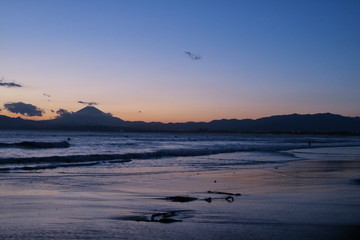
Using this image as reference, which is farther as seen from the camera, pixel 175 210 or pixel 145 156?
pixel 145 156

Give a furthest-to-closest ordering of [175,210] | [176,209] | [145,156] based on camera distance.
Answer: [145,156] < [176,209] < [175,210]

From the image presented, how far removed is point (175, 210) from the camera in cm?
945

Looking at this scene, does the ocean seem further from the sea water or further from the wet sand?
the sea water

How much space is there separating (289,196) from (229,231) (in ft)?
17.0

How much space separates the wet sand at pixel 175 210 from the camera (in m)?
7.23

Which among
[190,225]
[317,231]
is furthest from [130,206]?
[317,231]

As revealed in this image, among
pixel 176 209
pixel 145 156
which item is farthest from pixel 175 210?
pixel 145 156

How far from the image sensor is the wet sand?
723cm

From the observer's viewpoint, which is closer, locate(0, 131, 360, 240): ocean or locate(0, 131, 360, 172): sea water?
locate(0, 131, 360, 240): ocean

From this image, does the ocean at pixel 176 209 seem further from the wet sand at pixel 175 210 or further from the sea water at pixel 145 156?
the sea water at pixel 145 156

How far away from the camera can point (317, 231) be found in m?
7.40

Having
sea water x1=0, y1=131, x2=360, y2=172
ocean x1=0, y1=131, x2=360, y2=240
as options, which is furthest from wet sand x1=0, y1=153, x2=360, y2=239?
sea water x1=0, y1=131, x2=360, y2=172

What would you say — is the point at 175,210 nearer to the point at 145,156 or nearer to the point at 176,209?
the point at 176,209

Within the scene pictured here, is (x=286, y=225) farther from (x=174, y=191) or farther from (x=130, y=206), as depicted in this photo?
(x=174, y=191)
